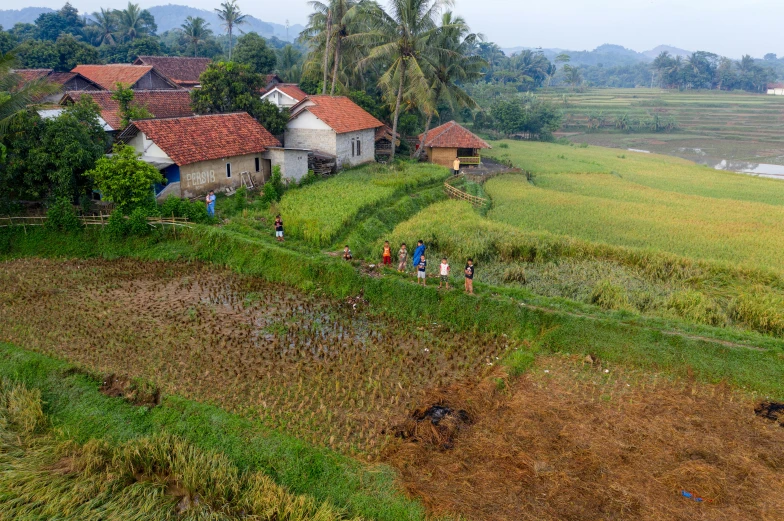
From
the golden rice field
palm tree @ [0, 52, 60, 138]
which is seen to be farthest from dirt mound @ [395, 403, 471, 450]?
palm tree @ [0, 52, 60, 138]

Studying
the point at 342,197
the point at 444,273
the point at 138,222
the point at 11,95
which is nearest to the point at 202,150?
the point at 138,222

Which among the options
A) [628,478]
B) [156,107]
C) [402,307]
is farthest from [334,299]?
[156,107]

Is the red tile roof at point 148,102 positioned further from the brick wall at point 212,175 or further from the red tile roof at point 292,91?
the brick wall at point 212,175

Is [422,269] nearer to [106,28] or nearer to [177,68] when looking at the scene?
[177,68]

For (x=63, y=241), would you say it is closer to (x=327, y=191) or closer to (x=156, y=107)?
(x=327, y=191)

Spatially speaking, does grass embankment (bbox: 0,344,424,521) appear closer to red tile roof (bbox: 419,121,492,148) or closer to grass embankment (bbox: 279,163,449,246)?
grass embankment (bbox: 279,163,449,246)

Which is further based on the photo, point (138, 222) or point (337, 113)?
point (337, 113)
